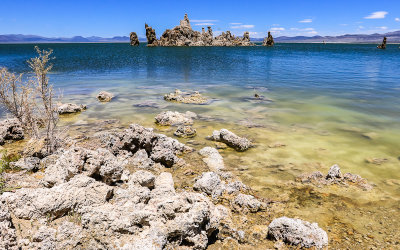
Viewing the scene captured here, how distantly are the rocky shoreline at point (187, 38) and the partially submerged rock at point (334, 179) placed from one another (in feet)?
567

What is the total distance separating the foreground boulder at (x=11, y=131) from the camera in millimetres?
9867

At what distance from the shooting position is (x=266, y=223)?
18.1 ft

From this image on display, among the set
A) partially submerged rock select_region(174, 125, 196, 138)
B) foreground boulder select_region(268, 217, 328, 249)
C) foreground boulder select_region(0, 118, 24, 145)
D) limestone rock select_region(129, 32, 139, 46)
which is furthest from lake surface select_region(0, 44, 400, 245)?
limestone rock select_region(129, 32, 139, 46)

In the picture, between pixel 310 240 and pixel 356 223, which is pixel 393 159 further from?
pixel 310 240

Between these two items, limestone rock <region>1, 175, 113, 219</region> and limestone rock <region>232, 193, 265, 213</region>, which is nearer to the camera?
limestone rock <region>1, 175, 113, 219</region>

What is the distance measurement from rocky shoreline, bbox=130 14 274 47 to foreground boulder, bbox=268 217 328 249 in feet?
573

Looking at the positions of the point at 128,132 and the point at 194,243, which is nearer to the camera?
the point at 194,243

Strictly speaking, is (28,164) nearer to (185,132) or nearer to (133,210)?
(133,210)

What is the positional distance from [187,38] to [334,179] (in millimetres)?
177535

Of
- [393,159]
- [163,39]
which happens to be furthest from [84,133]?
[163,39]

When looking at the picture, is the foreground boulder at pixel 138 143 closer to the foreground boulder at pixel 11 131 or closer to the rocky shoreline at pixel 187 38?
the foreground boulder at pixel 11 131

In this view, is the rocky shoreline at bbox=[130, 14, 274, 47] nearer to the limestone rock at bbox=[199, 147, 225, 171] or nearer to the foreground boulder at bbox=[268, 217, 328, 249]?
the limestone rock at bbox=[199, 147, 225, 171]

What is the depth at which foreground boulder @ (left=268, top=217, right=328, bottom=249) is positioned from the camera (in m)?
4.75

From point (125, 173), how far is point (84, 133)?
17.0ft
